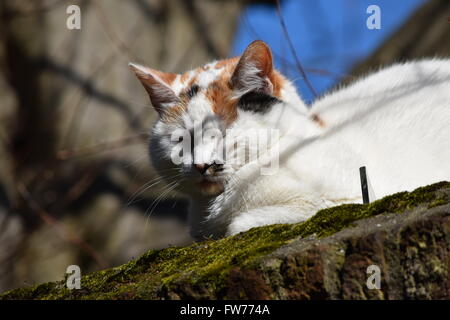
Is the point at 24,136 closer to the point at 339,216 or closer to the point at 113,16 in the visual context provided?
the point at 113,16

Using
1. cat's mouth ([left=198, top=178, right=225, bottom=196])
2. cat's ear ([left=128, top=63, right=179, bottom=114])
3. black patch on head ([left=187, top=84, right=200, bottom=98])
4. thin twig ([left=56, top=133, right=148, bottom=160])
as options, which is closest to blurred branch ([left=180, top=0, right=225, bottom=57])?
thin twig ([left=56, top=133, right=148, bottom=160])

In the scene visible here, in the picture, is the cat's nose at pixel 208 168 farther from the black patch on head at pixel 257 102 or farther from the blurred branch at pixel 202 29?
the blurred branch at pixel 202 29

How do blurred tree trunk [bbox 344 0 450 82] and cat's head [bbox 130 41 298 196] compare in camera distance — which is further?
blurred tree trunk [bbox 344 0 450 82]

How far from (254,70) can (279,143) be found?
26 cm

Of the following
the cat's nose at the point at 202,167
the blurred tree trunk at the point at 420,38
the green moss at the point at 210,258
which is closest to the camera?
the green moss at the point at 210,258

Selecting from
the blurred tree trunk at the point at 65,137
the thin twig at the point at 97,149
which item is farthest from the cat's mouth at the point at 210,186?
the blurred tree trunk at the point at 65,137

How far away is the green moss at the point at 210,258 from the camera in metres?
1.19

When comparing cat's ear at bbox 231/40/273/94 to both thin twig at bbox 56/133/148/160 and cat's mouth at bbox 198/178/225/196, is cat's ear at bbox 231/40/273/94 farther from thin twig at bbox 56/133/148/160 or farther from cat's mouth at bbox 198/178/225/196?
thin twig at bbox 56/133/148/160

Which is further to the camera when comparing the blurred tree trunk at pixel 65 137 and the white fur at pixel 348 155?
the blurred tree trunk at pixel 65 137

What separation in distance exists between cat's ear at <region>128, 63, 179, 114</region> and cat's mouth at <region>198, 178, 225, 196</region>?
325 millimetres

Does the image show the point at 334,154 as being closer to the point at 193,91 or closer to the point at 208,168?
the point at 208,168

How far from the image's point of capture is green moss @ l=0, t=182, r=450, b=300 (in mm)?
1190

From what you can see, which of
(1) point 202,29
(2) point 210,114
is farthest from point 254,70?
(1) point 202,29

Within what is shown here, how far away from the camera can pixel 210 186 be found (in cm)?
186
